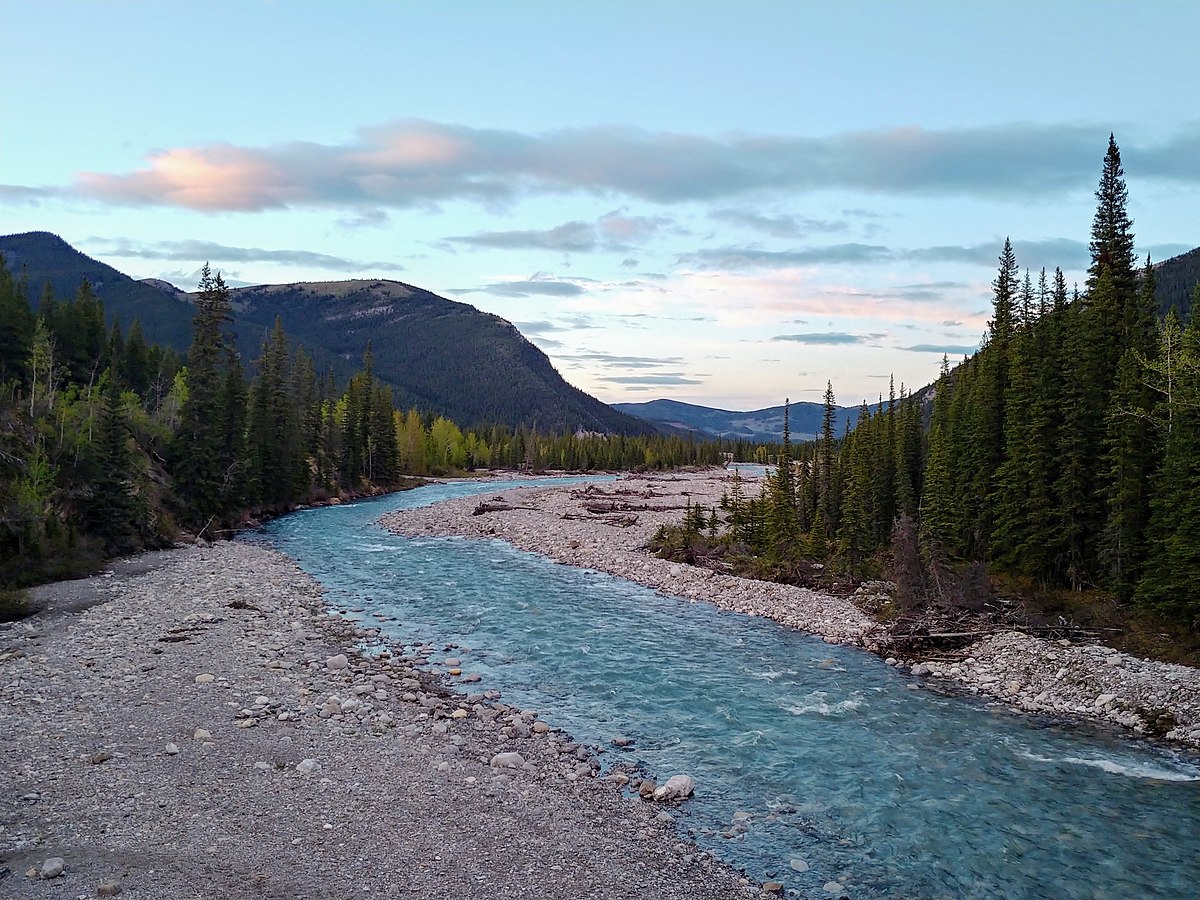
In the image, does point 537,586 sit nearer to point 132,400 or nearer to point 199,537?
point 199,537

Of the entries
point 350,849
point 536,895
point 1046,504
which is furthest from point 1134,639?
point 350,849

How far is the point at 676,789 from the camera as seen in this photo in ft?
40.9

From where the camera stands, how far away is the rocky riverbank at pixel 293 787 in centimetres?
912

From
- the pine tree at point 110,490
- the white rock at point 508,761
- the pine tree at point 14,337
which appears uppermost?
the pine tree at point 14,337

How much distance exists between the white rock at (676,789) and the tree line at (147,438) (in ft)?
83.5

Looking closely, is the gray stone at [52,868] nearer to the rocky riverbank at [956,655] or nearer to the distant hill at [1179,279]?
the rocky riverbank at [956,655]

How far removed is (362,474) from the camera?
86.4 metres

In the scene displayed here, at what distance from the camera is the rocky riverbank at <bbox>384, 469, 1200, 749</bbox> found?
55.6 ft

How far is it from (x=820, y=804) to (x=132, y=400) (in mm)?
57160

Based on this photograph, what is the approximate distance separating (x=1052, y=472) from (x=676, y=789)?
22.8 meters

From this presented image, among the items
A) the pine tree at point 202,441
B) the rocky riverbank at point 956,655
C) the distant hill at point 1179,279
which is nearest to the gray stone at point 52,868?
the rocky riverbank at point 956,655

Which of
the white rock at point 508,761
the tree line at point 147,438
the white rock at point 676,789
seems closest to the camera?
the white rock at point 676,789

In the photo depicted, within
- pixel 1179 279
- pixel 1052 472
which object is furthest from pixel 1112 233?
pixel 1179 279

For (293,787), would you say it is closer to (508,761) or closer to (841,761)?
(508,761)
